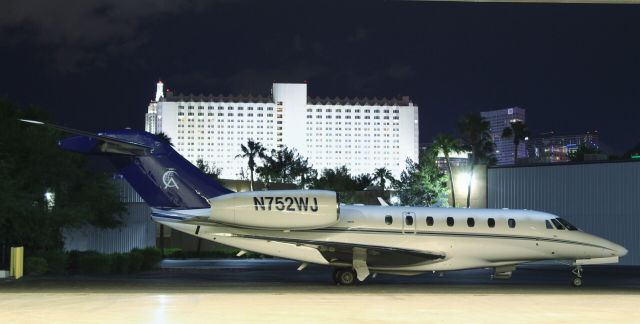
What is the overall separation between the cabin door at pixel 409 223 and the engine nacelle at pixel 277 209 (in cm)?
198

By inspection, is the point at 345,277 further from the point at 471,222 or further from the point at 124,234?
the point at 124,234

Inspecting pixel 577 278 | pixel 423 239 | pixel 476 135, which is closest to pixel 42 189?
pixel 423 239

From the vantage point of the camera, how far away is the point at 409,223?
23.2 metres

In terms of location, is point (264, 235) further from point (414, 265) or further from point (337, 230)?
point (414, 265)

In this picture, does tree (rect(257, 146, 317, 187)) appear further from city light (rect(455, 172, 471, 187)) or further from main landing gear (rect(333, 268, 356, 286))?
main landing gear (rect(333, 268, 356, 286))

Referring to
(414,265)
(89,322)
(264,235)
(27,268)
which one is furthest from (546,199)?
(89,322)

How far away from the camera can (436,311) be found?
15.5 metres

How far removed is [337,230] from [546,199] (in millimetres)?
19167

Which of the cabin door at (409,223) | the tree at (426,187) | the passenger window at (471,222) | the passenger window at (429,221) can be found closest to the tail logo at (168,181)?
the cabin door at (409,223)

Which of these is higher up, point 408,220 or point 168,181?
point 168,181

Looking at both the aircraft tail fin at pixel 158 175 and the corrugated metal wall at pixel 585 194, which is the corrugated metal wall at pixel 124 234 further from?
the corrugated metal wall at pixel 585 194

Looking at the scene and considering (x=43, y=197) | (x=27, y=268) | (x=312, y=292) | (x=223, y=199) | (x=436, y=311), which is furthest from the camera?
(x=43, y=197)

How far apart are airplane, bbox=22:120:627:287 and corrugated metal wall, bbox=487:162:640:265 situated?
13.5 m

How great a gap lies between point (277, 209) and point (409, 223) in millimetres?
3788
